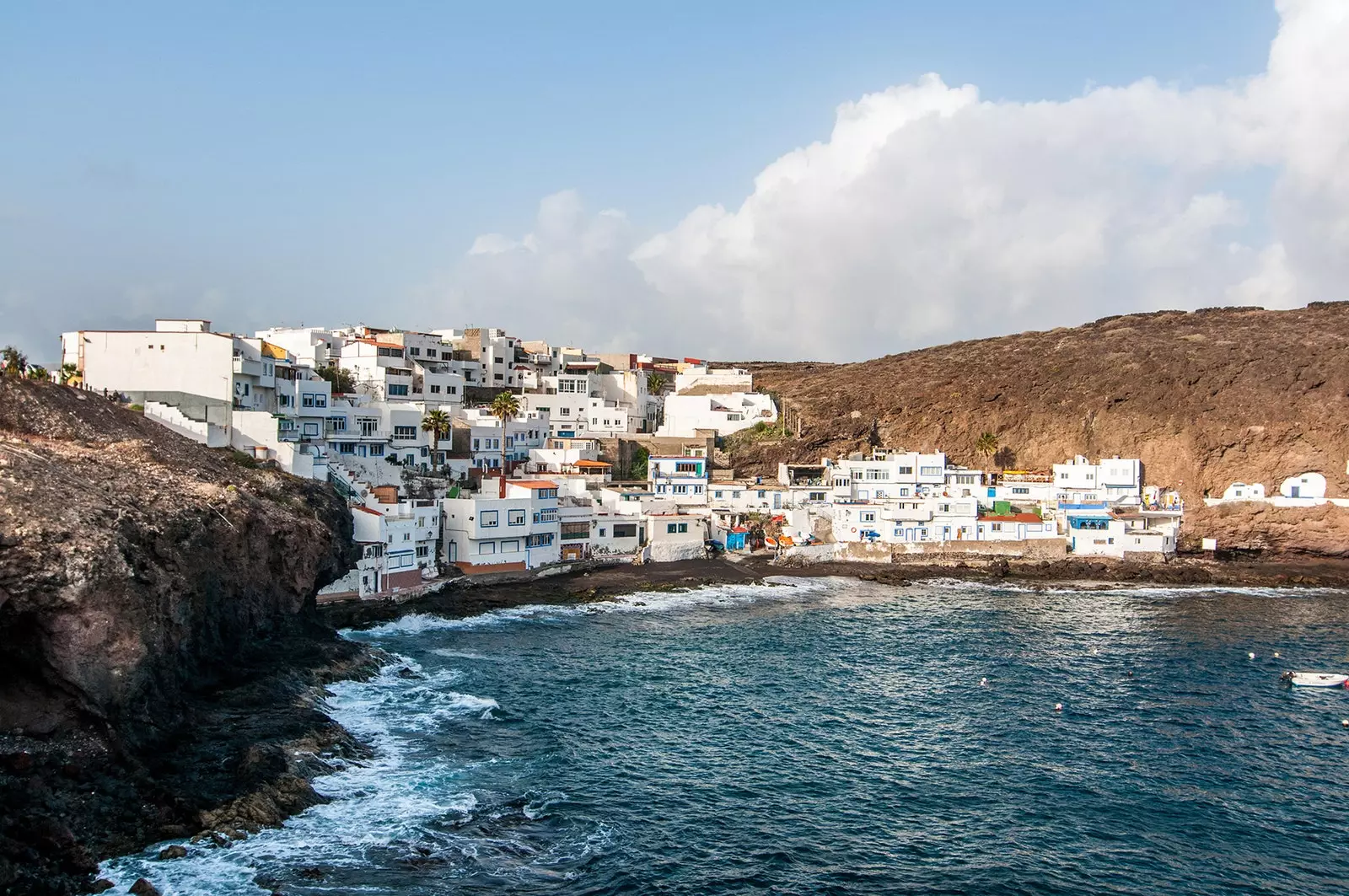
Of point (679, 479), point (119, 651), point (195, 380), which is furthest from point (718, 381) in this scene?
point (119, 651)

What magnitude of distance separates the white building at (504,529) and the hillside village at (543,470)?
133mm

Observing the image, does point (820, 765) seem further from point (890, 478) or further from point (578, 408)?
point (578, 408)

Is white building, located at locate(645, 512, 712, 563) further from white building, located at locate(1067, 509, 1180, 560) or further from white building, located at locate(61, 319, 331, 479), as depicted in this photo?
white building, located at locate(1067, 509, 1180, 560)

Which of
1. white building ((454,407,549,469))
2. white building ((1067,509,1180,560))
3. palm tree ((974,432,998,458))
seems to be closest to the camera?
white building ((1067,509,1180,560))

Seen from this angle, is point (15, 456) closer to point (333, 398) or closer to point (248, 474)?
point (248, 474)

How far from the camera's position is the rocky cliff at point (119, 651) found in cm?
2598

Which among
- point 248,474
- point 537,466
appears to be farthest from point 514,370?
point 248,474

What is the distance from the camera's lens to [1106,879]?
27.3m

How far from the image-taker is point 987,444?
103625 millimetres

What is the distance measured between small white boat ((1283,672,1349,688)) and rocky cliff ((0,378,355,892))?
43568 mm

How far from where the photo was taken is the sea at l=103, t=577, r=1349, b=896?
27031mm

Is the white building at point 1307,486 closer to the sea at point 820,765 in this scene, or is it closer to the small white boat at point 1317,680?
the sea at point 820,765

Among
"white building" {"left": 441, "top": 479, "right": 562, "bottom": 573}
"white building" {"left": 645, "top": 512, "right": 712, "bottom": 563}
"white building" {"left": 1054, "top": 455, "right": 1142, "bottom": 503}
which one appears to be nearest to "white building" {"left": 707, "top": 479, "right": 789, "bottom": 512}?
"white building" {"left": 645, "top": 512, "right": 712, "bottom": 563}

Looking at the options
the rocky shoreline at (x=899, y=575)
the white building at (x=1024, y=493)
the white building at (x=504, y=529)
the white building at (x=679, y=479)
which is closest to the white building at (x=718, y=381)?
the white building at (x=679, y=479)
